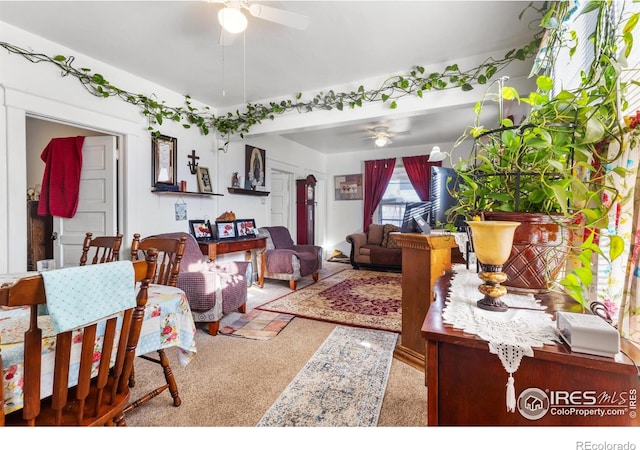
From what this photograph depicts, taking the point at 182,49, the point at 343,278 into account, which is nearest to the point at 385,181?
the point at 343,278

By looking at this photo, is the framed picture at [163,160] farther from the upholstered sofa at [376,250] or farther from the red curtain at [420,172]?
the red curtain at [420,172]

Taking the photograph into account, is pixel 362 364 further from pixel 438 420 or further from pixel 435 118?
pixel 435 118

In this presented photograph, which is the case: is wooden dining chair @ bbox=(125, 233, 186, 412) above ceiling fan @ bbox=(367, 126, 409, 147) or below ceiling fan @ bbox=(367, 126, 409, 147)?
below

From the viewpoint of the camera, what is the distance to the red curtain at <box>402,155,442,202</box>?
585 cm

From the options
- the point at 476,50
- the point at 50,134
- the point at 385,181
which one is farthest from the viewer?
the point at 385,181

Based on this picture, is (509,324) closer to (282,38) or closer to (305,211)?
(282,38)

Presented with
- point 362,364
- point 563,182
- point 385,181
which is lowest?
point 362,364

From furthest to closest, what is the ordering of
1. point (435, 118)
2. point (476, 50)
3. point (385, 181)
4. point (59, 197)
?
1. point (385, 181)
2. point (435, 118)
3. point (59, 197)
4. point (476, 50)

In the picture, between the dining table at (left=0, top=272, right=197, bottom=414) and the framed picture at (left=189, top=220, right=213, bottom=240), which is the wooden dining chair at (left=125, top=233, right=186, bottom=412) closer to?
the dining table at (left=0, top=272, right=197, bottom=414)

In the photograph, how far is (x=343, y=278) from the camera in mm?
4883

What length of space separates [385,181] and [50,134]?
557 cm

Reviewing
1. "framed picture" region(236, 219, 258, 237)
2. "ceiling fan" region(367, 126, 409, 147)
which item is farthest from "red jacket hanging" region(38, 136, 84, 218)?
"ceiling fan" region(367, 126, 409, 147)

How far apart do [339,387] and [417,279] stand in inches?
34.5

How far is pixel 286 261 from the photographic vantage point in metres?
4.23
